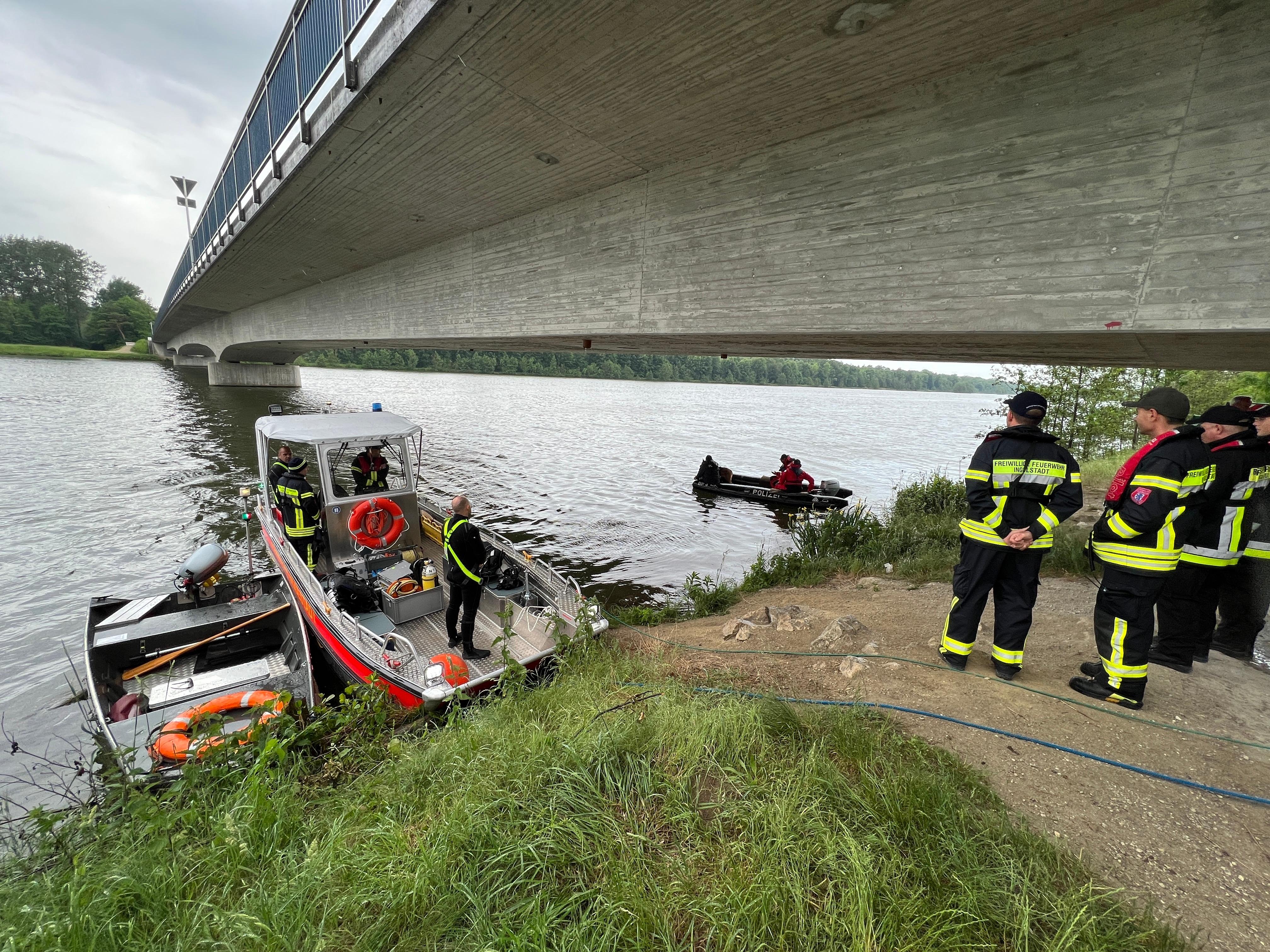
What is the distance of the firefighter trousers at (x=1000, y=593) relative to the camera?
150 inches

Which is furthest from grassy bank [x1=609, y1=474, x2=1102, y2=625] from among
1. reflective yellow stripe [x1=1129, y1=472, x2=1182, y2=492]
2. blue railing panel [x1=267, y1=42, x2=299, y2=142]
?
blue railing panel [x1=267, y1=42, x2=299, y2=142]

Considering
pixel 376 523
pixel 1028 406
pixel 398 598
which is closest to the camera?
pixel 1028 406

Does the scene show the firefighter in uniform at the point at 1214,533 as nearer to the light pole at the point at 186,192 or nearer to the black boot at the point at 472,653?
the black boot at the point at 472,653

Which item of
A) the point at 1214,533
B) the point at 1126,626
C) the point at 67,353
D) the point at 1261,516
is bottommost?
the point at 1126,626

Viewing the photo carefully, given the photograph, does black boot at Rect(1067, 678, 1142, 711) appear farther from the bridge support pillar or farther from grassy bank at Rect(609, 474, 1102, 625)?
the bridge support pillar

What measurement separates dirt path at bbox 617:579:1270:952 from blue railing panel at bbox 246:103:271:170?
12.7 m

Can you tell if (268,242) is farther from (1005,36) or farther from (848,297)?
(1005,36)

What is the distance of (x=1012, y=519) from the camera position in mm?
3732

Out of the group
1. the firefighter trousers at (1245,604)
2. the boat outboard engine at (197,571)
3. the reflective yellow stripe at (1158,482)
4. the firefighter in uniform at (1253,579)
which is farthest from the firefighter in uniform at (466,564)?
the firefighter trousers at (1245,604)

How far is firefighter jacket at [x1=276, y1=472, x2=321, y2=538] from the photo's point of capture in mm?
6996

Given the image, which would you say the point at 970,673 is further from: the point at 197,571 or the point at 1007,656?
the point at 197,571

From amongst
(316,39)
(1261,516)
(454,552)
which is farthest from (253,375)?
(1261,516)

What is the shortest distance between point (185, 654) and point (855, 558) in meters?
9.43

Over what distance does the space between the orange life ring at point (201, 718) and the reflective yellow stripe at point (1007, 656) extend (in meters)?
5.38
